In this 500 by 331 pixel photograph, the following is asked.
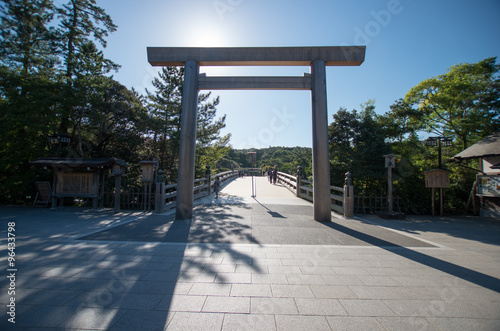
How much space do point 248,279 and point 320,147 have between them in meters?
4.60

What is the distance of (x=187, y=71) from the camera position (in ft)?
21.3

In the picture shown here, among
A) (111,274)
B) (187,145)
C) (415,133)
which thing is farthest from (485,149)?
(111,274)

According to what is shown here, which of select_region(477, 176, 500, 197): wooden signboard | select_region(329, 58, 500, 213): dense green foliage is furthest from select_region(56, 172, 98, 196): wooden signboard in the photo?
select_region(477, 176, 500, 197): wooden signboard

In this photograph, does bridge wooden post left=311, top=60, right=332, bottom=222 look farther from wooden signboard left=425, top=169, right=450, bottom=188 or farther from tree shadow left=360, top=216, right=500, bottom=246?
wooden signboard left=425, top=169, right=450, bottom=188

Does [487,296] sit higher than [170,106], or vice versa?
[170,106]

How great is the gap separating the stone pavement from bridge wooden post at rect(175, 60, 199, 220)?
98 cm

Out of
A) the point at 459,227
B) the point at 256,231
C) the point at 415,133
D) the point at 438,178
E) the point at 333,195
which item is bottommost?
the point at 459,227

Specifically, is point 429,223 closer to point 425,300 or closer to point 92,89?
point 425,300

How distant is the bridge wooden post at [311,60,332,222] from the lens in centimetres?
620

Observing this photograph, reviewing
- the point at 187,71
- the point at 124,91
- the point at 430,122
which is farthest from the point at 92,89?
the point at 430,122

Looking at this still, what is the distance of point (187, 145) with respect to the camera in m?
6.34

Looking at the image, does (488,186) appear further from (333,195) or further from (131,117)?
(131,117)

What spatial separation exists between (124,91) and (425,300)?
16.7m

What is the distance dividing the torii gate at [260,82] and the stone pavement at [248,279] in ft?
4.67
